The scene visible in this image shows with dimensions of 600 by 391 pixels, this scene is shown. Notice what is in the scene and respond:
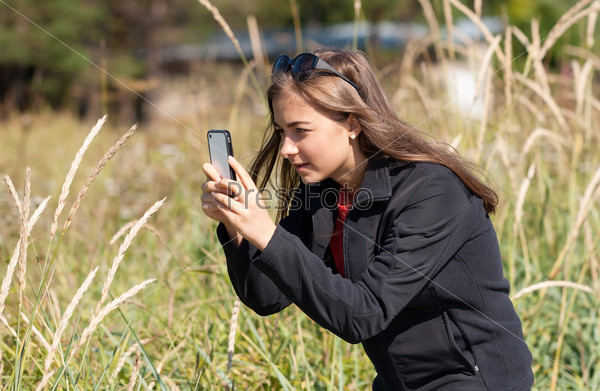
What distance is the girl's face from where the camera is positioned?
4.66 feet

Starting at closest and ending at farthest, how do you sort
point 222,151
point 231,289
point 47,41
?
point 222,151 → point 231,289 → point 47,41

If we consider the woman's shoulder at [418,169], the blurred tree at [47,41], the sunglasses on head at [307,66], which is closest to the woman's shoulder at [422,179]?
the woman's shoulder at [418,169]

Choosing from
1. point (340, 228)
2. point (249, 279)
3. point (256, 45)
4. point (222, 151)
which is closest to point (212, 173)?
point (222, 151)

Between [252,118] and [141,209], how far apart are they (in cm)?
308

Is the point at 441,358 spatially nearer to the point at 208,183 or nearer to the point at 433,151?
the point at 433,151

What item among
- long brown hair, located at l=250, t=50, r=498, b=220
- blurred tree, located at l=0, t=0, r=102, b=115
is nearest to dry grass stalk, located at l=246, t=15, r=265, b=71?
long brown hair, located at l=250, t=50, r=498, b=220

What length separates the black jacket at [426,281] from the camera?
4.22ft

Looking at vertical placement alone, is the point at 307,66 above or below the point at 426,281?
above

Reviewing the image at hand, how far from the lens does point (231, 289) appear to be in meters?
2.18

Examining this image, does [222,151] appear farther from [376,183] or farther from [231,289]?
[231,289]

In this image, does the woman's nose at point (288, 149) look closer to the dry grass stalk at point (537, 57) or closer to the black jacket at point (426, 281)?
the black jacket at point (426, 281)

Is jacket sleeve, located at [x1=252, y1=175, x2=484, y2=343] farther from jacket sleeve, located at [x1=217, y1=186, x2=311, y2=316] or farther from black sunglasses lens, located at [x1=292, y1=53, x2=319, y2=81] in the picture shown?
black sunglasses lens, located at [x1=292, y1=53, x2=319, y2=81]

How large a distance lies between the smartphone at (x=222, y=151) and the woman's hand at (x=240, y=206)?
0.03m

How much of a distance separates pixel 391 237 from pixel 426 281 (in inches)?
4.4
